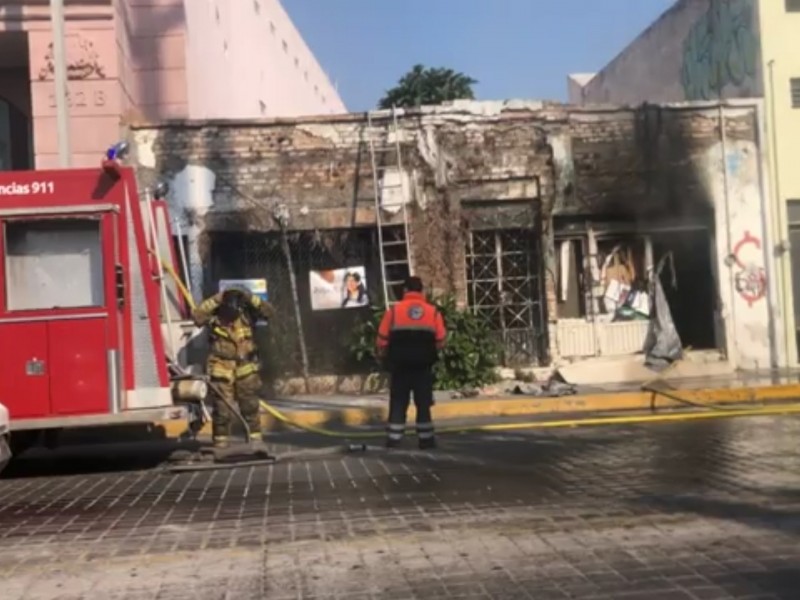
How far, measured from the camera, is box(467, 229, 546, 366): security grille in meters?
17.0

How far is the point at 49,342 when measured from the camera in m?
9.43

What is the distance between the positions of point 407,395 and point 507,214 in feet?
23.2

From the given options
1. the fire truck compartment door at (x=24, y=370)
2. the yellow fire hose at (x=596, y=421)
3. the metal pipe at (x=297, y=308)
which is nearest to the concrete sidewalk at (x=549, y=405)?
the yellow fire hose at (x=596, y=421)

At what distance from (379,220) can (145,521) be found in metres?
9.99

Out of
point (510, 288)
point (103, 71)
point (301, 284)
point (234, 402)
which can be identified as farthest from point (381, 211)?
point (234, 402)

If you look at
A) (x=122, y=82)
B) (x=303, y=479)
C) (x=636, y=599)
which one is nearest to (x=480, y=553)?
(x=636, y=599)

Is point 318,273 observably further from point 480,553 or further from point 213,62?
point 480,553

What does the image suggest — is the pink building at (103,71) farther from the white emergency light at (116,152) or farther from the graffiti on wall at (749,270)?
the graffiti on wall at (749,270)

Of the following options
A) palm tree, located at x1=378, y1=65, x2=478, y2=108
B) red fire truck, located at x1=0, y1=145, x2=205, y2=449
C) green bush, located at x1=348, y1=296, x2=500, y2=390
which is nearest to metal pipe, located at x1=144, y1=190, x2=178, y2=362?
red fire truck, located at x1=0, y1=145, x2=205, y2=449

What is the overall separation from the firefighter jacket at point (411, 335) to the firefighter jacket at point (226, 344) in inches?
55.7

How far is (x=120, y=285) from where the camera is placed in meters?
9.53

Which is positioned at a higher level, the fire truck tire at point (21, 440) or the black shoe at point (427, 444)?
the fire truck tire at point (21, 440)

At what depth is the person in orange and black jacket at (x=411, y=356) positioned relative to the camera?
34.3 ft

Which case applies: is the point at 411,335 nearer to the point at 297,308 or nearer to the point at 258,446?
the point at 258,446
